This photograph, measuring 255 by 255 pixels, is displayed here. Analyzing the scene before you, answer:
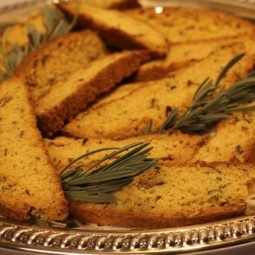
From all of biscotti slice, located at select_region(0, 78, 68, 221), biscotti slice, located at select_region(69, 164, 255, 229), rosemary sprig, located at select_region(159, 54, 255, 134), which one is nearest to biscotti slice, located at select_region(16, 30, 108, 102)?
biscotti slice, located at select_region(0, 78, 68, 221)

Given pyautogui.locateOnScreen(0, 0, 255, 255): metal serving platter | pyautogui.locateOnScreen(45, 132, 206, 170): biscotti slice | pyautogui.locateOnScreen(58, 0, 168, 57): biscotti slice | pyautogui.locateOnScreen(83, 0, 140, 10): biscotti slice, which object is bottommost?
pyautogui.locateOnScreen(0, 0, 255, 255): metal serving platter

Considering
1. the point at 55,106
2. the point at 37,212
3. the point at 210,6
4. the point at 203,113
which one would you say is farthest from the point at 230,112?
the point at 210,6

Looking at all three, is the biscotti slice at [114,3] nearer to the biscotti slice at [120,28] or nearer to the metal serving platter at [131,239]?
the biscotti slice at [120,28]

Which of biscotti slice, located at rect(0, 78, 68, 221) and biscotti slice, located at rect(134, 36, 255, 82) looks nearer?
biscotti slice, located at rect(0, 78, 68, 221)

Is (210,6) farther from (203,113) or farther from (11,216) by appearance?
(11,216)

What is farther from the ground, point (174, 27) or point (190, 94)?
point (174, 27)

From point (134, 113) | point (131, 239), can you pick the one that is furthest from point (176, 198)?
point (134, 113)

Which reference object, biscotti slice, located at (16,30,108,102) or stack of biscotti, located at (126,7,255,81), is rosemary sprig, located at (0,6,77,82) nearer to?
biscotti slice, located at (16,30,108,102)

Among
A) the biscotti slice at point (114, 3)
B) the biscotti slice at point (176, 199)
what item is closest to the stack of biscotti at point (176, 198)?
the biscotti slice at point (176, 199)
